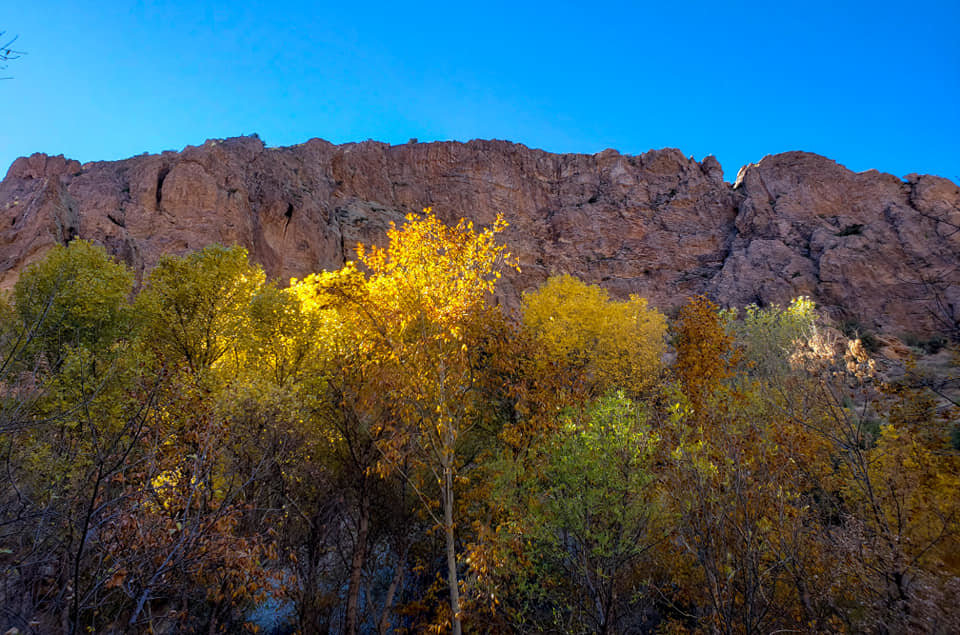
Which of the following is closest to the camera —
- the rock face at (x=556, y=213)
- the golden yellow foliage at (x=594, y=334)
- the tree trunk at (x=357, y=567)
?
the tree trunk at (x=357, y=567)

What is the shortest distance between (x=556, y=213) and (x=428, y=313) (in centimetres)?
5949

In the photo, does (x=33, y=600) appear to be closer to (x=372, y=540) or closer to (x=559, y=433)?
(x=372, y=540)

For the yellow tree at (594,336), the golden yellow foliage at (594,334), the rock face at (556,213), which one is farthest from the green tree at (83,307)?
the rock face at (556,213)

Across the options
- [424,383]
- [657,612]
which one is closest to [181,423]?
[424,383]

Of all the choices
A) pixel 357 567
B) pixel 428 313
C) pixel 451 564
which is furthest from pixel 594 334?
pixel 451 564

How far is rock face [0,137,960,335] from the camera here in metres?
38.1

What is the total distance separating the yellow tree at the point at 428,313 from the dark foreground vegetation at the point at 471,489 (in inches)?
2.0

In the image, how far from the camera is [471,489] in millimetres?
8891

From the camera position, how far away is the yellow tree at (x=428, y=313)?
759 centimetres

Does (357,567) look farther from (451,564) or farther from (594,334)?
(594,334)

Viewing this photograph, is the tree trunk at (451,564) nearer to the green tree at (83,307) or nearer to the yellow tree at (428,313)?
the yellow tree at (428,313)

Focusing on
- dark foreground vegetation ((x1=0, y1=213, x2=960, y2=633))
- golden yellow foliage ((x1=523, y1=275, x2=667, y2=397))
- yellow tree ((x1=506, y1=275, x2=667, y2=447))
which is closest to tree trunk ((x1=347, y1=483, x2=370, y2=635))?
dark foreground vegetation ((x1=0, y1=213, x2=960, y2=633))

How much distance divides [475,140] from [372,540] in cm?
6476

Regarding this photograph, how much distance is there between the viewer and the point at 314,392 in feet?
37.0
